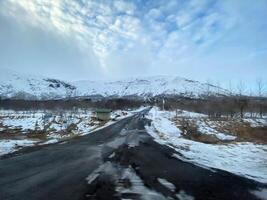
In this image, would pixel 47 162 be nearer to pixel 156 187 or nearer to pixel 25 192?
pixel 25 192

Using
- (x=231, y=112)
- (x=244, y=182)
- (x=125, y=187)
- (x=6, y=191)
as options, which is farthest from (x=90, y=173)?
(x=231, y=112)

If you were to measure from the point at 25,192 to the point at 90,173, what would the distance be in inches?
103

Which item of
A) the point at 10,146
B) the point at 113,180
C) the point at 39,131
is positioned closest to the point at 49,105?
the point at 39,131

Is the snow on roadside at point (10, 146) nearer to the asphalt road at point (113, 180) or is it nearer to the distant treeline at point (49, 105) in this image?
the asphalt road at point (113, 180)

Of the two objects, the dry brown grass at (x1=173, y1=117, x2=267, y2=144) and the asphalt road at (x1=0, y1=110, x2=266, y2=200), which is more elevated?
the dry brown grass at (x1=173, y1=117, x2=267, y2=144)

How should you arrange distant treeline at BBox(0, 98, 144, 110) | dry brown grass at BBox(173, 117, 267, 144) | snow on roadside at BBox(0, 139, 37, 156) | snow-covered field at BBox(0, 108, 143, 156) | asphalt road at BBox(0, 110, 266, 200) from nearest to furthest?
asphalt road at BBox(0, 110, 266, 200) → snow on roadside at BBox(0, 139, 37, 156) → snow-covered field at BBox(0, 108, 143, 156) → dry brown grass at BBox(173, 117, 267, 144) → distant treeline at BBox(0, 98, 144, 110)

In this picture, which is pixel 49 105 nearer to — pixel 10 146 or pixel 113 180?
pixel 10 146

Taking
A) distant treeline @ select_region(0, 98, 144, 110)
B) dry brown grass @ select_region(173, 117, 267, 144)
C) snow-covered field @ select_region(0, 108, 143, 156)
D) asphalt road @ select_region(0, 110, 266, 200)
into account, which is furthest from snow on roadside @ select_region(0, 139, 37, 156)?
distant treeline @ select_region(0, 98, 144, 110)

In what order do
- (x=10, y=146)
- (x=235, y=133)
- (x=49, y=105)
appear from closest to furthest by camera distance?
(x=10, y=146) → (x=235, y=133) → (x=49, y=105)

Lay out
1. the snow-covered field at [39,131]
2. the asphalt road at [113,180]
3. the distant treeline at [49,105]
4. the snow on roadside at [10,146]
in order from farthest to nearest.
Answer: the distant treeline at [49,105]
the snow-covered field at [39,131]
the snow on roadside at [10,146]
the asphalt road at [113,180]

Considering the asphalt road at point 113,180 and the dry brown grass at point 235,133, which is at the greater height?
the dry brown grass at point 235,133

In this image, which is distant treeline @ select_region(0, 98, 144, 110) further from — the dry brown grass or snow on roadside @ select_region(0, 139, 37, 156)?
snow on roadside @ select_region(0, 139, 37, 156)

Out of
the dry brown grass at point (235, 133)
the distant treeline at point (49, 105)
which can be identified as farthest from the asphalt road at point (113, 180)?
the distant treeline at point (49, 105)

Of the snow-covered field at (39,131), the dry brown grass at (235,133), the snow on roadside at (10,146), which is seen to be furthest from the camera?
the dry brown grass at (235,133)
